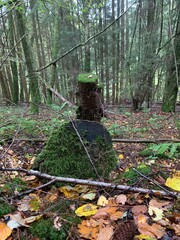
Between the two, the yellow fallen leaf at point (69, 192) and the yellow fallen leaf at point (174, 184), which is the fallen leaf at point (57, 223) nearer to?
the yellow fallen leaf at point (69, 192)

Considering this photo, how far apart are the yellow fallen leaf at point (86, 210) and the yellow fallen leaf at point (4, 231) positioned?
0.57m

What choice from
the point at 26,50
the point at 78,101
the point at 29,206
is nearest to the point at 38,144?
the point at 78,101

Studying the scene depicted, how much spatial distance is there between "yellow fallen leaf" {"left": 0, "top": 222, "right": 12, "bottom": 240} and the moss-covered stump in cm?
93

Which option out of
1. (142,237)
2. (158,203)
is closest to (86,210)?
(142,237)

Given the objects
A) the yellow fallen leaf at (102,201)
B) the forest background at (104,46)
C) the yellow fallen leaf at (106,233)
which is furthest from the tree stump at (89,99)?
the forest background at (104,46)

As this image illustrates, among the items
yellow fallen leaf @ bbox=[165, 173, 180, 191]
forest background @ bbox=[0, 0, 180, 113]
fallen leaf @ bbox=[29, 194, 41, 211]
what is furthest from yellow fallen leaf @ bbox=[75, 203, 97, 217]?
forest background @ bbox=[0, 0, 180, 113]

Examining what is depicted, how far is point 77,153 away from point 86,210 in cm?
102

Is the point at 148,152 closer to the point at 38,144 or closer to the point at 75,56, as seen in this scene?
the point at 38,144

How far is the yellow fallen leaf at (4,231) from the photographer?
137 cm

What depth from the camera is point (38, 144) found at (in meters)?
3.95

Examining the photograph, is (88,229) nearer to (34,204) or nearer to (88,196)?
(88,196)

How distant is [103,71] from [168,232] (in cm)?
1710

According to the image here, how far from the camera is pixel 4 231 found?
4.64 feet

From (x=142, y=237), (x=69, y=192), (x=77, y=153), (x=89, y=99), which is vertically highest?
(x=89, y=99)
